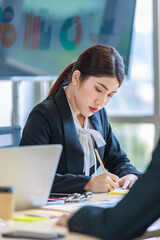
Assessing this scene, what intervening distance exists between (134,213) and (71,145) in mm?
1217

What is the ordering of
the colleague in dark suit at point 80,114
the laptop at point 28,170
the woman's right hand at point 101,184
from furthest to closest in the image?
the colleague in dark suit at point 80,114 → the woman's right hand at point 101,184 → the laptop at point 28,170

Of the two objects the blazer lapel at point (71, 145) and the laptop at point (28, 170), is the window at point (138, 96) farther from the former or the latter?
the laptop at point (28, 170)

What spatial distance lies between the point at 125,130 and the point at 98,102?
8.26ft

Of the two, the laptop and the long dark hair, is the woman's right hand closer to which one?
the laptop

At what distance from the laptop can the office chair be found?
0.76m

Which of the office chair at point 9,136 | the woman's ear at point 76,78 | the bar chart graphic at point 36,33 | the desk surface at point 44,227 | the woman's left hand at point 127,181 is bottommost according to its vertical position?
the woman's left hand at point 127,181

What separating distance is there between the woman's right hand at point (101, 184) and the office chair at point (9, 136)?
1.69 feet

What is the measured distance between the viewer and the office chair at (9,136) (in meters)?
2.51

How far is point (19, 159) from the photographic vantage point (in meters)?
1.68

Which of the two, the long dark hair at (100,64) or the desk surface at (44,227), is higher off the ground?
the long dark hair at (100,64)

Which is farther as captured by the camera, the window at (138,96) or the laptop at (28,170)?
the window at (138,96)

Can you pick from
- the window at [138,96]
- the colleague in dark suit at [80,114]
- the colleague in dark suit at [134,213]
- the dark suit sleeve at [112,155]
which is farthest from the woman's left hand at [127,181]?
the window at [138,96]

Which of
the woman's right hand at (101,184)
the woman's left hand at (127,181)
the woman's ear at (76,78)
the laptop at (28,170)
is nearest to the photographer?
the laptop at (28,170)

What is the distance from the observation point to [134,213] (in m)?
1.33
